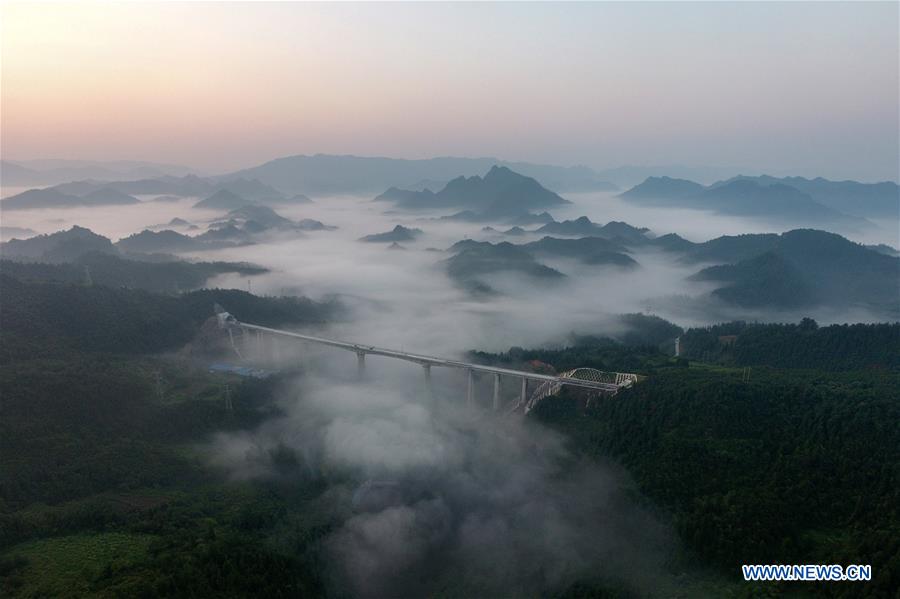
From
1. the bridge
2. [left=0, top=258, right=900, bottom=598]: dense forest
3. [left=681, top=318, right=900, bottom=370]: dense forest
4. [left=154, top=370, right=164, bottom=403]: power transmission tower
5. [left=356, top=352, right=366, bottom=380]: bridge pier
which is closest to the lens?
[left=0, top=258, right=900, bottom=598]: dense forest

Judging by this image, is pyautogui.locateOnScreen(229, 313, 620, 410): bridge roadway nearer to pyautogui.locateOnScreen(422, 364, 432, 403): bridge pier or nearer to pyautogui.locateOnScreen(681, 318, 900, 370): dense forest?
pyautogui.locateOnScreen(422, 364, 432, 403): bridge pier

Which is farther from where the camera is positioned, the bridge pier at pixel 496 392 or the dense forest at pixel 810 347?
the dense forest at pixel 810 347

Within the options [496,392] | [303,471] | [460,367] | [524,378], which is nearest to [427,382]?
[460,367]

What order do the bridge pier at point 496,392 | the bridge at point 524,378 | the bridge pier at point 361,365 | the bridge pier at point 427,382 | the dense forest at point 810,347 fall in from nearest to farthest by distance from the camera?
the bridge at point 524,378 → the bridge pier at point 496,392 → the dense forest at point 810,347 → the bridge pier at point 427,382 → the bridge pier at point 361,365

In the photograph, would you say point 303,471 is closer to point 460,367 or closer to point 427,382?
point 460,367

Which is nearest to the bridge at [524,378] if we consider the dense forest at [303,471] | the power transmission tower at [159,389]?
the dense forest at [303,471]

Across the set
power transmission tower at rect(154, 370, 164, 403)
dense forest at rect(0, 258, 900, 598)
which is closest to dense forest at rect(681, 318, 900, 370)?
dense forest at rect(0, 258, 900, 598)

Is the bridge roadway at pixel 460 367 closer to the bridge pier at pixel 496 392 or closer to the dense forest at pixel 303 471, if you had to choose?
the bridge pier at pixel 496 392

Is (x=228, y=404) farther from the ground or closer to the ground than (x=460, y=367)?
closer to the ground
